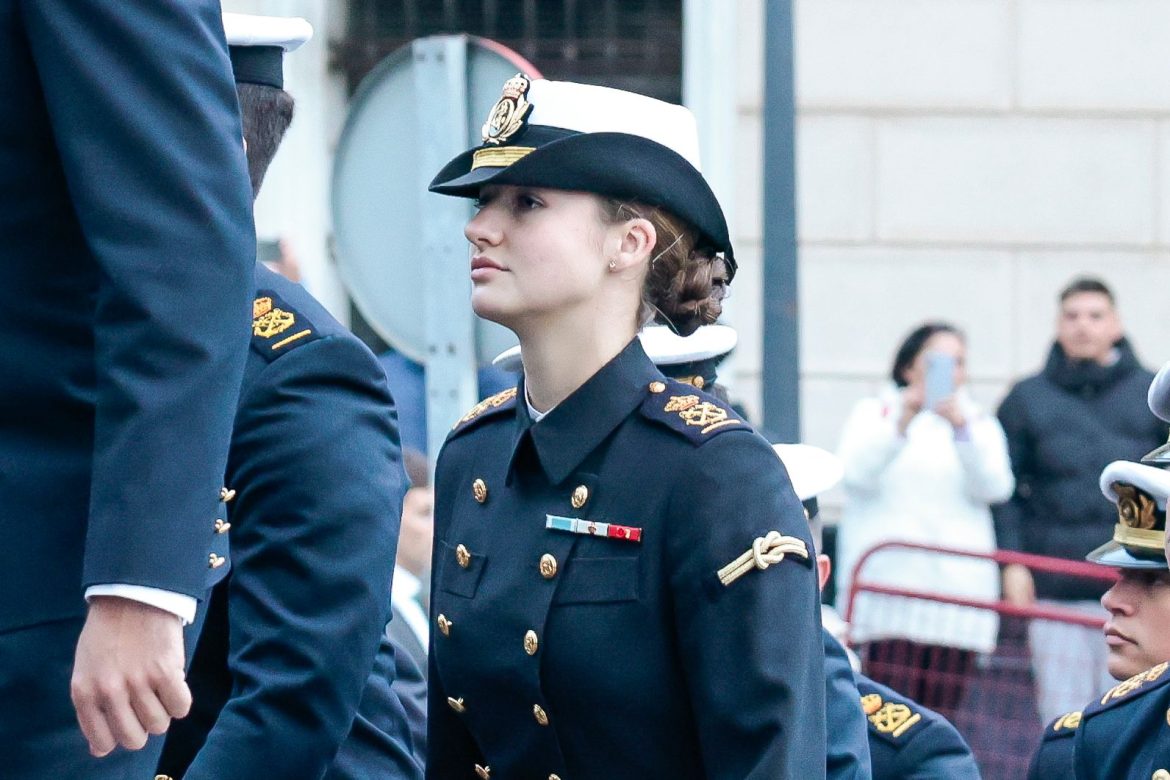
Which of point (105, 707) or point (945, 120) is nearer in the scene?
point (105, 707)

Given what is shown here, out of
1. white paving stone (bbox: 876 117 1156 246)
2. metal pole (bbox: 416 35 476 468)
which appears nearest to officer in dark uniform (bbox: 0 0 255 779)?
metal pole (bbox: 416 35 476 468)

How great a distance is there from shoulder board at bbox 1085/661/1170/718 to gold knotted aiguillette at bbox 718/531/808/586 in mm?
1024

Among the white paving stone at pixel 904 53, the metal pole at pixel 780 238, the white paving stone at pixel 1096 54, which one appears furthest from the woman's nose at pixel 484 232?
the white paving stone at pixel 1096 54

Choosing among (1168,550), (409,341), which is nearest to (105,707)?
(1168,550)

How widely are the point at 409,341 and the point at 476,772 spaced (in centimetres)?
178

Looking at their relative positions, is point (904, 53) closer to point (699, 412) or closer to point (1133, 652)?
point (1133, 652)

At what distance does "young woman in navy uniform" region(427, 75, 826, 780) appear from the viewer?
2613 mm

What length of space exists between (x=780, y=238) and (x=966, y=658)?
1447 millimetres

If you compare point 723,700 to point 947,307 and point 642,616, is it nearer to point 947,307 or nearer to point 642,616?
point 642,616

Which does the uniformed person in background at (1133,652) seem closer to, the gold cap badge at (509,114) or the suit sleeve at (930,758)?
the suit sleeve at (930,758)

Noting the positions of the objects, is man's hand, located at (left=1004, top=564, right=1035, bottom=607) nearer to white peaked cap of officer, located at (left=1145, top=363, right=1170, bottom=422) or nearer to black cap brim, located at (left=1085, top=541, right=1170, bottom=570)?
black cap brim, located at (left=1085, top=541, right=1170, bottom=570)

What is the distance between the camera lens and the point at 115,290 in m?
1.98

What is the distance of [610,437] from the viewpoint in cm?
282

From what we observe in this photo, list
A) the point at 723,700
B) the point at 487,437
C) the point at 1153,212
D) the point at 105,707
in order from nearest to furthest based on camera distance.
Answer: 1. the point at 105,707
2. the point at 723,700
3. the point at 487,437
4. the point at 1153,212
